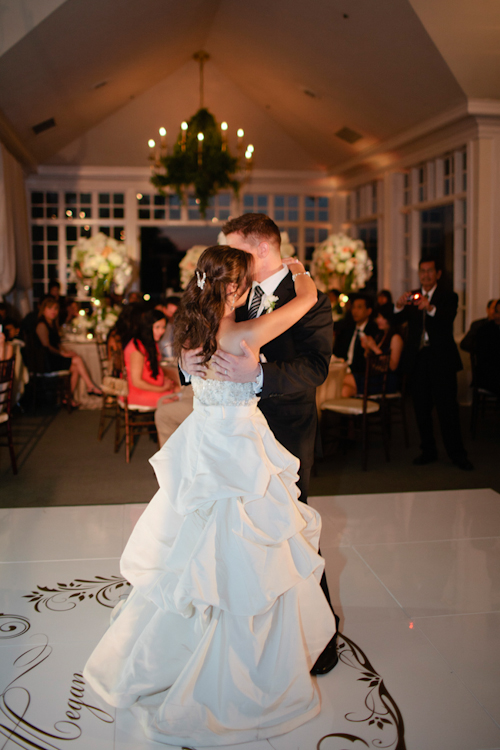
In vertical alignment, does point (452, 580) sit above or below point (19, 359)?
below

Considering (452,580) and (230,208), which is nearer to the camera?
(452,580)

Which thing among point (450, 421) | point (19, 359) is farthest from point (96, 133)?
point (450, 421)

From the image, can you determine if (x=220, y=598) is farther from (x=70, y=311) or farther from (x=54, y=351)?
(x=70, y=311)

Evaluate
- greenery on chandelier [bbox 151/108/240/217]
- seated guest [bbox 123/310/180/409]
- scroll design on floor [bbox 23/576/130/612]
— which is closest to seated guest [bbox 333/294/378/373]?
seated guest [bbox 123/310/180/409]

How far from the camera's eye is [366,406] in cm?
500

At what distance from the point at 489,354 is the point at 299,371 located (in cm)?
458

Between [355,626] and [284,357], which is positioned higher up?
[284,357]

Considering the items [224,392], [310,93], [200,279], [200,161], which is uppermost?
[310,93]

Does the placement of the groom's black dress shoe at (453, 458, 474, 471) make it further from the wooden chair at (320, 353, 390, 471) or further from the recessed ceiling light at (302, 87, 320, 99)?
the recessed ceiling light at (302, 87, 320, 99)

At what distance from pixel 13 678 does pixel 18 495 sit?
2236 millimetres

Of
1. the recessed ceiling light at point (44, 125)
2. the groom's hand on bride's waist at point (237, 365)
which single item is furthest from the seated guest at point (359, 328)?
the recessed ceiling light at point (44, 125)

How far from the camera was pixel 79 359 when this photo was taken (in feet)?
25.7

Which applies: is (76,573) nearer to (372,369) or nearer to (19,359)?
(372,369)

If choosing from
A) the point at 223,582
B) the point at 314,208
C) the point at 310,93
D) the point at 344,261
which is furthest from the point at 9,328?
the point at 314,208
